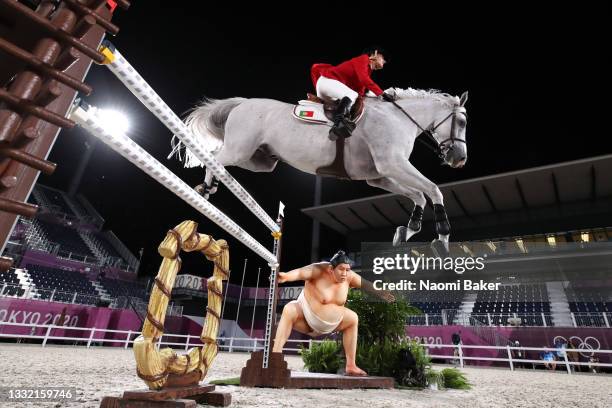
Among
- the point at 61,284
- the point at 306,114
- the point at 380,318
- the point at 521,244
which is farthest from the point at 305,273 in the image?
the point at 521,244

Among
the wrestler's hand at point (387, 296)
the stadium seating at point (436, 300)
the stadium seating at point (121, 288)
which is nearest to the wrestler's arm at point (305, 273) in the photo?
the wrestler's hand at point (387, 296)

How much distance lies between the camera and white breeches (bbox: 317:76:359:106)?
205 centimetres

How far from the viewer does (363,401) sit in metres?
2.70

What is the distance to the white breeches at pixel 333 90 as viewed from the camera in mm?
2049

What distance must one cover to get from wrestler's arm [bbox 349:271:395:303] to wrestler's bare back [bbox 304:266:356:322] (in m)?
0.25

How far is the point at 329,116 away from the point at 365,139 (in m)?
0.25

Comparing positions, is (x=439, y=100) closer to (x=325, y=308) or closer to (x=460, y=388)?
(x=325, y=308)

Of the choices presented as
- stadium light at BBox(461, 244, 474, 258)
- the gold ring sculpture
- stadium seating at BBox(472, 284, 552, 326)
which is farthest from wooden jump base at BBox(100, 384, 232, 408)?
stadium light at BBox(461, 244, 474, 258)

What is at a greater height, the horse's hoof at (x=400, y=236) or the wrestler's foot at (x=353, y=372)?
the horse's hoof at (x=400, y=236)

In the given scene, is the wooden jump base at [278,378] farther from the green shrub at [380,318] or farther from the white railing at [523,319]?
the white railing at [523,319]

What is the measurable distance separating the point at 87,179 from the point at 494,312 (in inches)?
927

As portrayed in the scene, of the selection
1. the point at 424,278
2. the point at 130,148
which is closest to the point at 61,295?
the point at 130,148

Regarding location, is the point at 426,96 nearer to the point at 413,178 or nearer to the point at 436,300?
the point at 413,178

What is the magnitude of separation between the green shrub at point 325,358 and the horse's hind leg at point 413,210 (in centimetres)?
306
